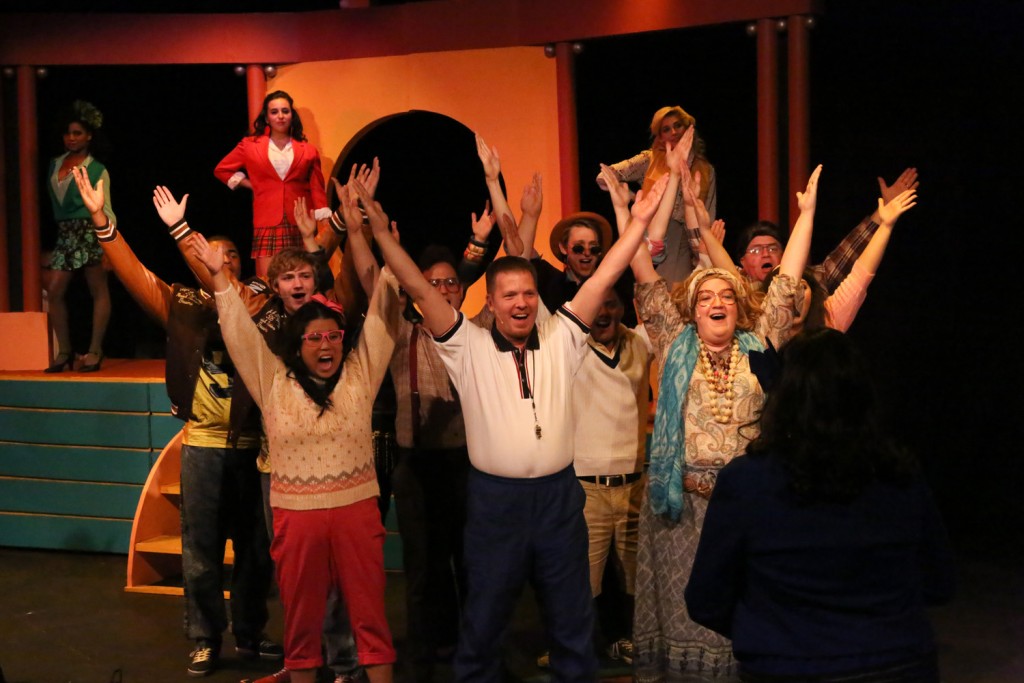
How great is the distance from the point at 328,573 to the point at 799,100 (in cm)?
380

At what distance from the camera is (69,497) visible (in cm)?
721

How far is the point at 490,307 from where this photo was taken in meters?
4.55

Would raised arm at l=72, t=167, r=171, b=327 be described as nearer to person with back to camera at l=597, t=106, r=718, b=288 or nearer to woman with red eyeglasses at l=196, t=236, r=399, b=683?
woman with red eyeglasses at l=196, t=236, r=399, b=683

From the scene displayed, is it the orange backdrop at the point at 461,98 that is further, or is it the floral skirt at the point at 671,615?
the orange backdrop at the point at 461,98

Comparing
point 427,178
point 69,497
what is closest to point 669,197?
point 69,497

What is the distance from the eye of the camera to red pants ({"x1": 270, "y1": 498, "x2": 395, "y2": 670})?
14.0 feet

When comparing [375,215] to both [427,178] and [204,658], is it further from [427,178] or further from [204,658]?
[427,178]

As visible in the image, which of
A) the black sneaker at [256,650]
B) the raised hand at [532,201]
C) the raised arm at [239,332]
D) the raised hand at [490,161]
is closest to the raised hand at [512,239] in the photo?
the raised hand at [532,201]

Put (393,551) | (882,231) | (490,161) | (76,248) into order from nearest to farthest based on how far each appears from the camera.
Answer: (882,231) → (490,161) → (393,551) → (76,248)

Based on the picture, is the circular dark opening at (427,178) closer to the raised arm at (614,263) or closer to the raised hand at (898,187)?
the raised hand at (898,187)

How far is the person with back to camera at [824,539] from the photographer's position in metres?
2.44

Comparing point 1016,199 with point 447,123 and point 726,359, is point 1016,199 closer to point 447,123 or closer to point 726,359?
point 726,359

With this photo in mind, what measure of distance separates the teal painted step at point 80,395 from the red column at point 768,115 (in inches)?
138

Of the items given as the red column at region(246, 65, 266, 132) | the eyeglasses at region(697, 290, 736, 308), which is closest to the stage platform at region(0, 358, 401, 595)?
the red column at region(246, 65, 266, 132)
